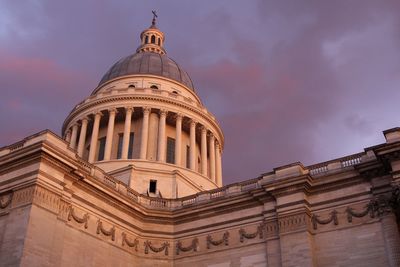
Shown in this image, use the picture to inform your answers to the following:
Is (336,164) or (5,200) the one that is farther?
(336,164)

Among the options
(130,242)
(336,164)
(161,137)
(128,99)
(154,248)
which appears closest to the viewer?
(336,164)

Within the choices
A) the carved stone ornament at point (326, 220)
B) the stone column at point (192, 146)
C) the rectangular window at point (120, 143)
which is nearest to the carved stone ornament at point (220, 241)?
the carved stone ornament at point (326, 220)

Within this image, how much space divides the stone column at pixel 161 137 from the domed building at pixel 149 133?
0.02 metres

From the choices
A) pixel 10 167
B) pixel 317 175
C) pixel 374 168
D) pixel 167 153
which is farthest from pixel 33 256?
pixel 167 153

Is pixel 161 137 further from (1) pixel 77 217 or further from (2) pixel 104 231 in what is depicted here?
(1) pixel 77 217

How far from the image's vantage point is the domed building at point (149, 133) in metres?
42.5

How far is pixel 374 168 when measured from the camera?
93.5 ft

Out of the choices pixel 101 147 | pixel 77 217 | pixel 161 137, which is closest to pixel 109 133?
pixel 101 147

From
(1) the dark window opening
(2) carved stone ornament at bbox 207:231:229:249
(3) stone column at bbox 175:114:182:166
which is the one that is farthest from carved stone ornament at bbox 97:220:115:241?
(3) stone column at bbox 175:114:182:166

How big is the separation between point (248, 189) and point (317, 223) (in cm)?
547

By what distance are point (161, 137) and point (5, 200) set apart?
2030 centimetres

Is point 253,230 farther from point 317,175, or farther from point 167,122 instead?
point 167,122

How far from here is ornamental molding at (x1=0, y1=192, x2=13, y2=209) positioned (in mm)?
26484

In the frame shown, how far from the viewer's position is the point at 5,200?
26.7 m
